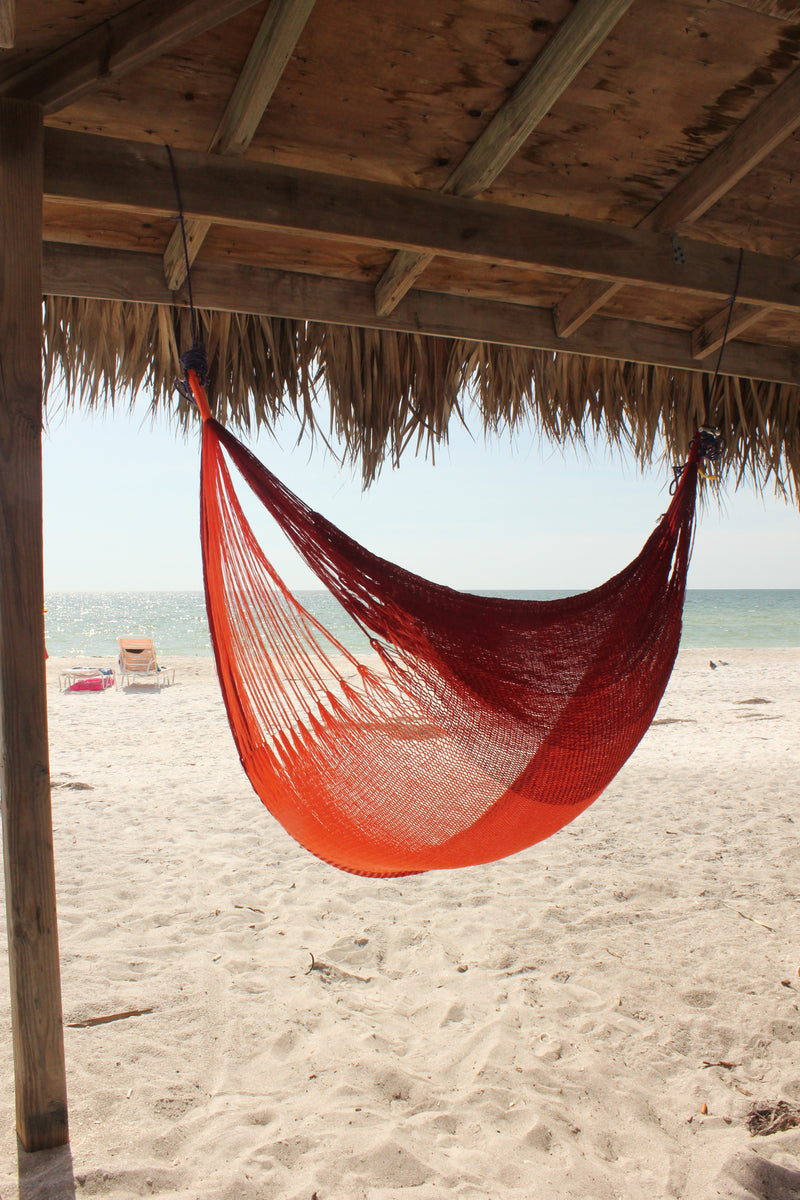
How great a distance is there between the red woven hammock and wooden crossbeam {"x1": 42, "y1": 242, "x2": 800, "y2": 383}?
1.64 feet

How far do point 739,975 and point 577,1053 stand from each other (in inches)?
18.5

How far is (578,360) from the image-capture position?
2.14 metres

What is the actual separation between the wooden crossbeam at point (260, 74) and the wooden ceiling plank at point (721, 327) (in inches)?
44.6

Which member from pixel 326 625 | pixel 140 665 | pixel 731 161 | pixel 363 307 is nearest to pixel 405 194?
pixel 363 307

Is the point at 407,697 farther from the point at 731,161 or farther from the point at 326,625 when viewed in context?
the point at 326,625

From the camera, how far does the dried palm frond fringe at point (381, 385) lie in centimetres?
181

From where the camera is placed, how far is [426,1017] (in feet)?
4.90

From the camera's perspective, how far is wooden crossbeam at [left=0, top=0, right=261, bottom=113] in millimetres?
926

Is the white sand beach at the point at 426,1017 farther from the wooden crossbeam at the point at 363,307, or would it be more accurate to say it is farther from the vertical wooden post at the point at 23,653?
the wooden crossbeam at the point at 363,307

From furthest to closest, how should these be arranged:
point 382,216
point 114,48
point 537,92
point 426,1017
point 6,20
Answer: point 426,1017 < point 382,216 < point 537,92 < point 114,48 < point 6,20

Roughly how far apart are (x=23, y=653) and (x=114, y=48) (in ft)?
2.53

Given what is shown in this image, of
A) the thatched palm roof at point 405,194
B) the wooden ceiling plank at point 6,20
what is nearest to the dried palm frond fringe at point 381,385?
the thatched palm roof at point 405,194

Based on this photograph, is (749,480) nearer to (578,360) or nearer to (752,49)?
(578,360)

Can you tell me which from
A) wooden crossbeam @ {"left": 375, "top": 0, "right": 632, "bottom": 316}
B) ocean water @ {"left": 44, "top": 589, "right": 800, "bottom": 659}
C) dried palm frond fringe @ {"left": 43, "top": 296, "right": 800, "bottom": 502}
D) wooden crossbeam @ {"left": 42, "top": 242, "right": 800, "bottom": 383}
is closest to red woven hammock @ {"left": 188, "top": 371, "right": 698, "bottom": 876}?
wooden crossbeam @ {"left": 42, "top": 242, "right": 800, "bottom": 383}
